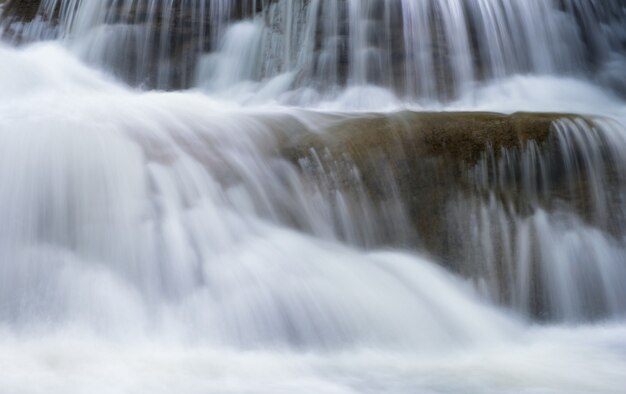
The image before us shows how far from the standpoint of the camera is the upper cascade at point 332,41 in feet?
23.4

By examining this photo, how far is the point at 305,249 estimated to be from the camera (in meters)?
4.19

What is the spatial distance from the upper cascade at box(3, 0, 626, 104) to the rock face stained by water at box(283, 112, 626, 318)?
2.26 metres

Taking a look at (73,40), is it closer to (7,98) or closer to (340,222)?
(7,98)

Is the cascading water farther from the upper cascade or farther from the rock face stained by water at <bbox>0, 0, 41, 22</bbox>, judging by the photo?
the rock face stained by water at <bbox>0, 0, 41, 22</bbox>

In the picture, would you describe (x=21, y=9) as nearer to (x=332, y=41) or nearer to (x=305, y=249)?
(x=332, y=41)

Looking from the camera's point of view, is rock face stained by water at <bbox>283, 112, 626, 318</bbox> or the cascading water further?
rock face stained by water at <bbox>283, 112, 626, 318</bbox>

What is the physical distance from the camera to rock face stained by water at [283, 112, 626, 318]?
4.52 metres

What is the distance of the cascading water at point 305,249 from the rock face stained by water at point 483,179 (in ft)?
0.04

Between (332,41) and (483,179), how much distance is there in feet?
10.6

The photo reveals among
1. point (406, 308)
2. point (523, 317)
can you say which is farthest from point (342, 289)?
point (523, 317)

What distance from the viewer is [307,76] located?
7285 millimetres

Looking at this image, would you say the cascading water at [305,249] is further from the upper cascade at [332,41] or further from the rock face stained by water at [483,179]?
the upper cascade at [332,41]

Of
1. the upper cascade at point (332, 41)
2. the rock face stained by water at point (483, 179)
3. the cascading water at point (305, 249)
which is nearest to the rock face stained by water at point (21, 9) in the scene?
the upper cascade at point (332, 41)

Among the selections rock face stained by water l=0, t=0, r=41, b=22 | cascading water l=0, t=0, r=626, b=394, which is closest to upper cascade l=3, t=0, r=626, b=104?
rock face stained by water l=0, t=0, r=41, b=22
